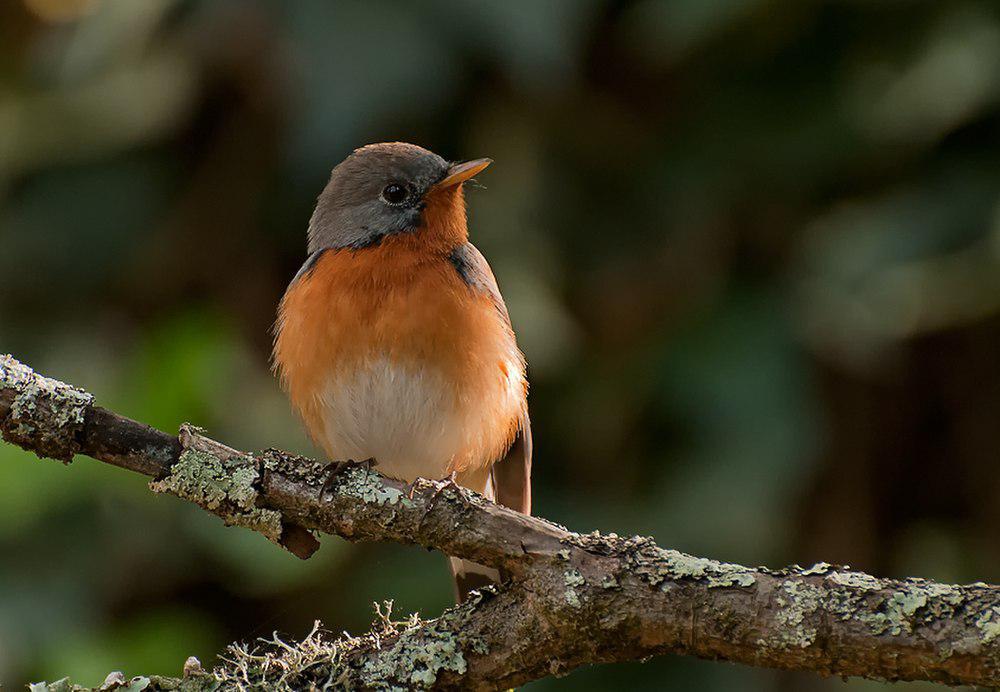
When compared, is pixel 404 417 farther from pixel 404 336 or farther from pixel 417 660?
pixel 417 660

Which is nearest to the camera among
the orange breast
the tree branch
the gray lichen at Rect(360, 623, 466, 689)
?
the tree branch

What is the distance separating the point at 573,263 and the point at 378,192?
1.77m

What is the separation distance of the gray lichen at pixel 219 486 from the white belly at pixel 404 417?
122 centimetres

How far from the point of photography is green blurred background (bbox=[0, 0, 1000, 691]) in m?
5.87

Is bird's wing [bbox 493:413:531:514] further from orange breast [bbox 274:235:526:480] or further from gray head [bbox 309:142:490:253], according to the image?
gray head [bbox 309:142:490:253]

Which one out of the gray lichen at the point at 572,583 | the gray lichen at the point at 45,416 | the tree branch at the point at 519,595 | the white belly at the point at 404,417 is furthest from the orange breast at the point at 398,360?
the gray lichen at the point at 572,583

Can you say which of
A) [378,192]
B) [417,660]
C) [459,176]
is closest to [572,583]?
[417,660]

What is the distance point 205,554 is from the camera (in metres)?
6.16

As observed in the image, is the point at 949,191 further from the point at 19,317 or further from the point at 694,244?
the point at 19,317

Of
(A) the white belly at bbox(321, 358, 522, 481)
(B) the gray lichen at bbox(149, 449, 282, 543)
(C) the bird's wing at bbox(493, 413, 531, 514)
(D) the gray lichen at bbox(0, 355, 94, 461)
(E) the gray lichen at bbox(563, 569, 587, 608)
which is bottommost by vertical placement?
(E) the gray lichen at bbox(563, 569, 587, 608)

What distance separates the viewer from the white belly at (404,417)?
4.57m

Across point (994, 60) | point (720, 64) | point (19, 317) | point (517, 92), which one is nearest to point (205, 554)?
point (19, 317)

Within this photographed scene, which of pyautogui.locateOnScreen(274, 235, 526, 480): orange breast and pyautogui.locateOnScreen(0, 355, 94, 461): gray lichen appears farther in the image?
pyautogui.locateOnScreen(274, 235, 526, 480): orange breast

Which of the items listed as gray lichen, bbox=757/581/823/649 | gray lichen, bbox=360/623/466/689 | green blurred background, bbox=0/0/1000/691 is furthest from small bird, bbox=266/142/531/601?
gray lichen, bbox=757/581/823/649
